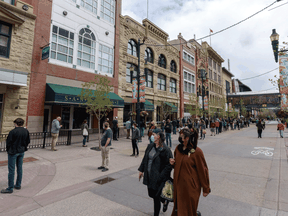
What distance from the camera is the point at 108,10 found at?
18438mm

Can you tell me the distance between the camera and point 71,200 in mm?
3883

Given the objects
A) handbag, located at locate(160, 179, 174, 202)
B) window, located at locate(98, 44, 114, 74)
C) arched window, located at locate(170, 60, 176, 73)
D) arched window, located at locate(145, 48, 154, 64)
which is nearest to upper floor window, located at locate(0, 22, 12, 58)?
window, located at locate(98, 44, 114, 74)

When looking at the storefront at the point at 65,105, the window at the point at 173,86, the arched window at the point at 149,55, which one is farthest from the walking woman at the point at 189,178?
the window at the point at 173,86

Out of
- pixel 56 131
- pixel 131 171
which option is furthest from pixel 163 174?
pixel 56 131

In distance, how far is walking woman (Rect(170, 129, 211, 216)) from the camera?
2566 mm

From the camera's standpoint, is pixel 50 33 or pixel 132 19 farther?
pixel 132 19

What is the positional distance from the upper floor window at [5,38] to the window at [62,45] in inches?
113

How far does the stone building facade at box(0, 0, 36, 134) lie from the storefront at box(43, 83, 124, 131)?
1753 mm

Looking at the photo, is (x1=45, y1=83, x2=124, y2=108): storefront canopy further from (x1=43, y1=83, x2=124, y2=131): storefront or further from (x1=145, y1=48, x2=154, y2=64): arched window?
(x1=145, y1=48, x2=154, y2=64): arched window

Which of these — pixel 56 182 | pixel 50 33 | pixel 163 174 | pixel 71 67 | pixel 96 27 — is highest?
pixel 96 27

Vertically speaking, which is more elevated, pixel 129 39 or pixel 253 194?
pixel 129 39

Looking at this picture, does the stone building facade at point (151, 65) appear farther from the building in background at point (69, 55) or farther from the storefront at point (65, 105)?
the storefront at point (65, 105)

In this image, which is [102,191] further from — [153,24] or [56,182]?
[153,24]

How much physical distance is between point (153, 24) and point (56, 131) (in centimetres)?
2121
